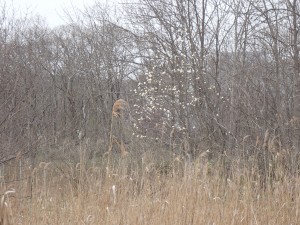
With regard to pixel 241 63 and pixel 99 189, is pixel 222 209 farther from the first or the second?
pixel 241 63

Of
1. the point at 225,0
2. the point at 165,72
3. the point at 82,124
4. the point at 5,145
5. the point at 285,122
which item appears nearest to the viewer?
the point at 285,122

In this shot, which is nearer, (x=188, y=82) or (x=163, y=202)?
(x=163, y=202)

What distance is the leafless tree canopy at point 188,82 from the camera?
Answer: 24.4 feet

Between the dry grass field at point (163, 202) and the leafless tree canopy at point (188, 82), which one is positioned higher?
the leafless tree canopy at point (188, 82)

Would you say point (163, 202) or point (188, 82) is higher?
point (188, 82)

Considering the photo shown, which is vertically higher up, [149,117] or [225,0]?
[225,0]

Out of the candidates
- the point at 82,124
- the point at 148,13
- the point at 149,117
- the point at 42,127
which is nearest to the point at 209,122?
the point at 149,117

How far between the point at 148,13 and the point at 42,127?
3.81m

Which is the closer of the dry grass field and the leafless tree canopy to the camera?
the dry grass field

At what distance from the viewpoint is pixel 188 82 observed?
35.2 ft

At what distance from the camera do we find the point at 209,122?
9.44 m

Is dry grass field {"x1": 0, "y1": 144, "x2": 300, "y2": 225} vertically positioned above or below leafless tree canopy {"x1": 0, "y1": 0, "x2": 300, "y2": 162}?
below

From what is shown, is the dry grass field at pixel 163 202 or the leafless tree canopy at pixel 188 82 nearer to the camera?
the dry grass field at pixel 163 202

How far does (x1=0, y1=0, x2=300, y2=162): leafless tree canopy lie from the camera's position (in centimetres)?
744
